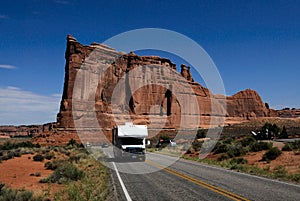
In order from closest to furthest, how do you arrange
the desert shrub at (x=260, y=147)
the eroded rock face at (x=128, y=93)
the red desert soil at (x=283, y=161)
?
the red desert soil at (x=283, y=161), the desert shrub at (x=260, y=147), the eroded rock face at (x=128, y=93)

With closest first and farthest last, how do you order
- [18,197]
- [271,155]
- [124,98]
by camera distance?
[18,197], [271,155], [124,98]

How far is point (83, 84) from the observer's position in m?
112

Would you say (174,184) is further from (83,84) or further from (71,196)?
(83,84)

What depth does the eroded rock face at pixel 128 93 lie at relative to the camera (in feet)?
342

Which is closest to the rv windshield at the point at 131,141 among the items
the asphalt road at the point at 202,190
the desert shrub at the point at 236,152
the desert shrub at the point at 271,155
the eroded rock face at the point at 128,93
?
the desert shrub at the point at 236,152

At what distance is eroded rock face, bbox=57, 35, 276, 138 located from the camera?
342ft

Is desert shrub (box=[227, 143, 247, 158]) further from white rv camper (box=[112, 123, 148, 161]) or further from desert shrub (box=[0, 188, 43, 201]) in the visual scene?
desert shrub (box=[0, 188, 43, 201])

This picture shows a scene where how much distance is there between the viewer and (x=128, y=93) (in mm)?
129875

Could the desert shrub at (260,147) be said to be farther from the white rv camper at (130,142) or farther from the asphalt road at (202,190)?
the asphalt road at (202,190)

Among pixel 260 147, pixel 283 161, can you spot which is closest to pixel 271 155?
pixel 283 161

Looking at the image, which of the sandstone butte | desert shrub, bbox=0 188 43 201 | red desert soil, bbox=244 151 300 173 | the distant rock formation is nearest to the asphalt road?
desert shrub, bbox=0 188 43 201

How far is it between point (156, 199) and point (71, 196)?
2890 millimetres

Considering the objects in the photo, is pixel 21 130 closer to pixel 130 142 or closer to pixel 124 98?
pixel 124 98

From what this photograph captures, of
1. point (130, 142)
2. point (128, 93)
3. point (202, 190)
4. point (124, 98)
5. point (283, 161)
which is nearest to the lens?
point (202, 190)
